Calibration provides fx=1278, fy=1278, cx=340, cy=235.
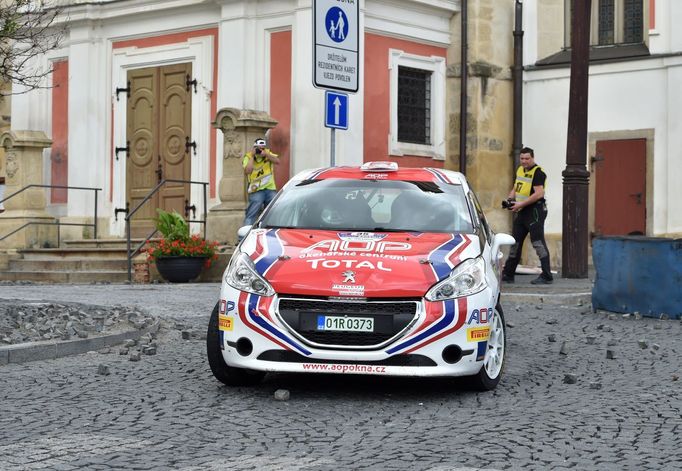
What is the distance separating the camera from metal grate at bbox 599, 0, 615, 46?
25781mm

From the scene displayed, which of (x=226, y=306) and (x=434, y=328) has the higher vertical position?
(x=226, y=306)

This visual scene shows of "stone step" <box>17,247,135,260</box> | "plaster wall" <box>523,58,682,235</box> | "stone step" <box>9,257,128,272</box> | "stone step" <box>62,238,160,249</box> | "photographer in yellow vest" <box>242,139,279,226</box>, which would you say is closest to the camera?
"photographer in yellow vest" <box>242,139,279,226</box>

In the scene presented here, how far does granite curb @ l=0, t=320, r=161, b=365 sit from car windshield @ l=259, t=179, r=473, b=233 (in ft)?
7.71

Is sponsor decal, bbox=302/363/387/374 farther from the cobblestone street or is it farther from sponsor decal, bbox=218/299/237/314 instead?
sponsor decal, bbox=218/299/237/314

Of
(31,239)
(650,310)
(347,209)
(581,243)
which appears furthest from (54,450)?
(31,239)

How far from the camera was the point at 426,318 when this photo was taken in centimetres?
779

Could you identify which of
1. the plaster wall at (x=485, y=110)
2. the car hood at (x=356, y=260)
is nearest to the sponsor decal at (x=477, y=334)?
the car hood at (x=356, y=260)

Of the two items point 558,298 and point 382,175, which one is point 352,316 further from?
point 558,298

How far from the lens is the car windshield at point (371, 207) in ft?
29.5

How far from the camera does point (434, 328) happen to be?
779cm

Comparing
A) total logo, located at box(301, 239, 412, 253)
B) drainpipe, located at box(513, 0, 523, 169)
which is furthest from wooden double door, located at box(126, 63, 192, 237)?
total logo, located at box(301, 239, 412, 253)

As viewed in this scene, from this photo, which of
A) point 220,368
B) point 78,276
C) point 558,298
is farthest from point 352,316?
point 78,276

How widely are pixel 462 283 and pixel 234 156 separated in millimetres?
14172

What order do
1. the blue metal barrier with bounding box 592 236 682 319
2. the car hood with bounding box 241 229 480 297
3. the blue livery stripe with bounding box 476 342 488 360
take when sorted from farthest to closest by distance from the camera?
the blue metal barrier with bounding box 592 236 682 319 → the blue livery stripe with bounding box 476 342 488 360 → the car hood with bounding box 241 229 480 297
